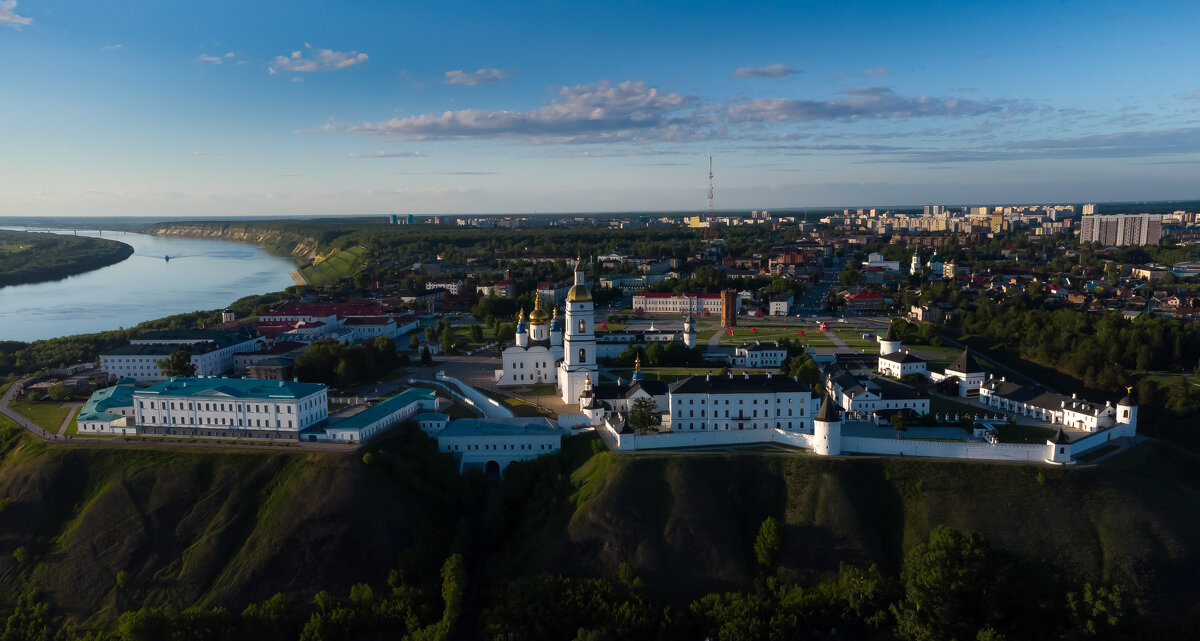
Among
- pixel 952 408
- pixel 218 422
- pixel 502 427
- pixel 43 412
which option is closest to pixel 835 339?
pixel 952 408

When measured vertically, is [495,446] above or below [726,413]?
below

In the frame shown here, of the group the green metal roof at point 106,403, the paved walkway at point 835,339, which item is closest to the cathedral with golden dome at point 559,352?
the green metal roof at point 106,403

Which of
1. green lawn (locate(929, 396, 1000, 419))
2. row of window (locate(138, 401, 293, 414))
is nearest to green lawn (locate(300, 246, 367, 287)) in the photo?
row of window (locate(138, 401, 293, 414))

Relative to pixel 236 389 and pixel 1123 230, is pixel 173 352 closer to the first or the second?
pixel 236 389

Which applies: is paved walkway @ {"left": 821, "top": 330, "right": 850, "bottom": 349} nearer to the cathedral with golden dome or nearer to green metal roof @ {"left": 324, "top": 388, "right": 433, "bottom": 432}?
the cathedral with golden dome

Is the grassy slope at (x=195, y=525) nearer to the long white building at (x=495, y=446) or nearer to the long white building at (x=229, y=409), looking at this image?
the long white building at (x=229, y=409)
